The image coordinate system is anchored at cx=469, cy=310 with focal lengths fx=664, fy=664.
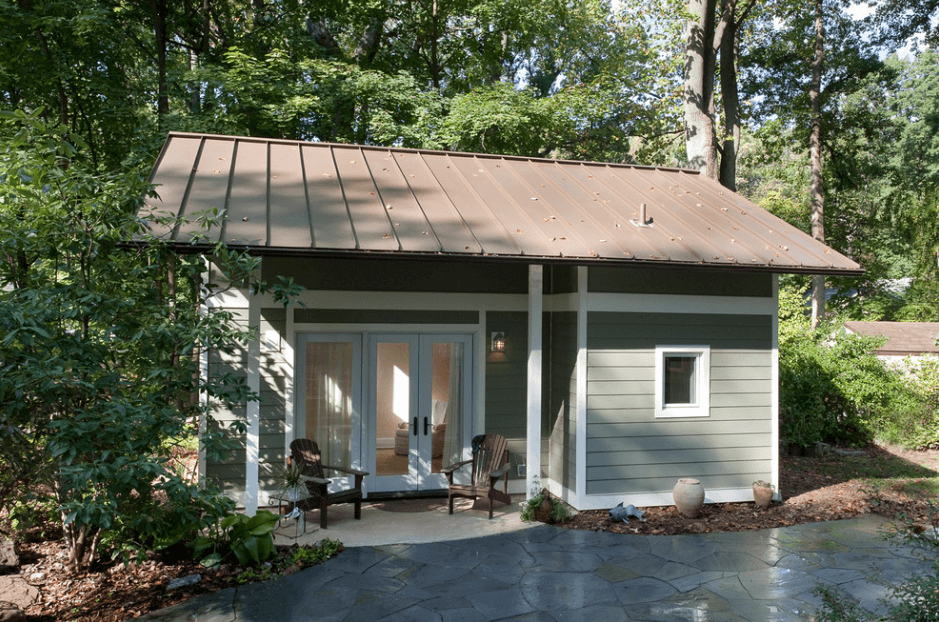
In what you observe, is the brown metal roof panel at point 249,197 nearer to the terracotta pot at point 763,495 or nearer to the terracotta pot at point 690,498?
the terracotta pot at point 690,498

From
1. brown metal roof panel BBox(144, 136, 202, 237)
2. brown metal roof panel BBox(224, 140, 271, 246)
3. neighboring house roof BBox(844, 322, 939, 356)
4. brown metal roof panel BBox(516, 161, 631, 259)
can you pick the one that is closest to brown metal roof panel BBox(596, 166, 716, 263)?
brown metal roof panel BBox(516, 161, 631, 259)

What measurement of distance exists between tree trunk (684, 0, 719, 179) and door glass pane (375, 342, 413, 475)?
752 cm

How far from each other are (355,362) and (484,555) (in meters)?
3.03

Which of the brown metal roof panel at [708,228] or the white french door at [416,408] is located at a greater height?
the brown metal roof panel at [708,228]

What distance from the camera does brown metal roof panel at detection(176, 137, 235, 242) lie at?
630 centimetres

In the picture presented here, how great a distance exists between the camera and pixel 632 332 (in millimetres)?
7844

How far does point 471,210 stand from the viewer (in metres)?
7.83

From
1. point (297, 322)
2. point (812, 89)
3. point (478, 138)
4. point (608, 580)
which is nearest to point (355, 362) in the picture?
point (297, 322)

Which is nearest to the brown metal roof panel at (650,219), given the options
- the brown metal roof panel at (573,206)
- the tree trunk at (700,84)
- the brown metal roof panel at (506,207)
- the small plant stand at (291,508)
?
the brown metal roof panel at (573,206)

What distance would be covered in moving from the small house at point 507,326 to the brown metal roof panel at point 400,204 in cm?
3

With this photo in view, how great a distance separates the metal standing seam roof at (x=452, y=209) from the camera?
22.1ft

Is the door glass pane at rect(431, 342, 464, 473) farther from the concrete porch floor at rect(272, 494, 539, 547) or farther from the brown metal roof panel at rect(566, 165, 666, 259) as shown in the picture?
the brown metal roof panel at rect(566, 165, 666, 259)

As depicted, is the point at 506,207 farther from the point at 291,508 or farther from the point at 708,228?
the point at 291,508

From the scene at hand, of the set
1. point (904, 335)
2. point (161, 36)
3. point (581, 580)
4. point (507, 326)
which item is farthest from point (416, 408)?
point (904, 335)
